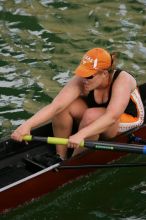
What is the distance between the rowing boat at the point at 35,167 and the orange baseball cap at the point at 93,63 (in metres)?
1.06

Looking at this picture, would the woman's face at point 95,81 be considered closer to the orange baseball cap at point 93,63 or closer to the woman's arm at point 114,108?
the orange baseball cap at point 93,63

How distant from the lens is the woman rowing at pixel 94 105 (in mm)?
7793

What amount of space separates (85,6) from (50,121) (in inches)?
327

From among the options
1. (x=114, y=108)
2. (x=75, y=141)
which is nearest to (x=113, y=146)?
(x=75, y=141)

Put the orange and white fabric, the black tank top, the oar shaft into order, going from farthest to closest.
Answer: the orange and white fabric → the black tank top → the oar shaft

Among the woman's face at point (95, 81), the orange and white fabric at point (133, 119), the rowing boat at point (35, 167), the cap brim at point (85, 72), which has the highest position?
the cap brim at point (85, 72)

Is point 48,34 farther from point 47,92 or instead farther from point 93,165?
point 93,165

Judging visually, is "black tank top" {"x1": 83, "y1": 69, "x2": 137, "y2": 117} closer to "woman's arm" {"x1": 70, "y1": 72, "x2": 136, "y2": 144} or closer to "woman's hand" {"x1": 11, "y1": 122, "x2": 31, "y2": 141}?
"woman's arm" {"x1": 70, "y1": 72, "x2": 136, "y2": 144}

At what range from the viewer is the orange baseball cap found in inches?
305

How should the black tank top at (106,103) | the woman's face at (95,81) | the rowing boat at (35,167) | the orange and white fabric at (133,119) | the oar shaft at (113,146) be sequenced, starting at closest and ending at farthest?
the oar shaft at (113,146) → the rowing boat at (35,167) → the woman's face at (95,81) → the black tank top at (106,103) → the orange and white fabric at (133,119)

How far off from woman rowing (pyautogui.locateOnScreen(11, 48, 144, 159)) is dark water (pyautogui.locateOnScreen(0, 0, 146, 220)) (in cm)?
71

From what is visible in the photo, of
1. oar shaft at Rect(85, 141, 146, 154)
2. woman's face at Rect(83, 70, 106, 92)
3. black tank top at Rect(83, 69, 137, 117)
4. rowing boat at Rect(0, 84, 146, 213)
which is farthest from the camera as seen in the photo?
black tank top at Rect(83, 69, 137, 117)

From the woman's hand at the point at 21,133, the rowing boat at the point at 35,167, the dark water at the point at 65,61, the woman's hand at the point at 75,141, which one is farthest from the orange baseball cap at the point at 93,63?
the dark water at the point at 65,61

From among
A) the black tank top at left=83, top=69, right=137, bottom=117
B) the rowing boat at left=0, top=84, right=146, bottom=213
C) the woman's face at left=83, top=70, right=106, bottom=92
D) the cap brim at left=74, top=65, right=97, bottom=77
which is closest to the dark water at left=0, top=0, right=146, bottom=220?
the rowing boat at left=0, top=84, right=146, bottom=213
